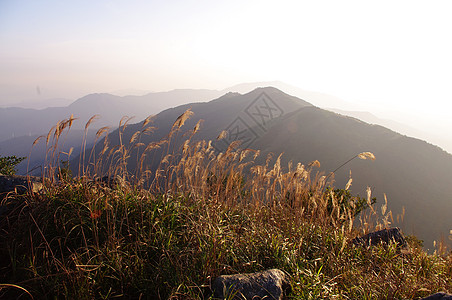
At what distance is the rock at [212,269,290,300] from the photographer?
2705 millimetres

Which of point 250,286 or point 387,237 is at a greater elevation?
point 250,286

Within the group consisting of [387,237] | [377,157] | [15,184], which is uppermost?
[15,184]

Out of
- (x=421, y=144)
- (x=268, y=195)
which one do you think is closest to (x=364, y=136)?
(x=421, y=144)

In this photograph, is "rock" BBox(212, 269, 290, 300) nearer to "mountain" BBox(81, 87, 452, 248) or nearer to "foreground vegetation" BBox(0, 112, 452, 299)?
"foreground vegetation" BBox(0, 112, 452, 299)

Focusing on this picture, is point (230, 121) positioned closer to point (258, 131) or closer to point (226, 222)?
point (258, 131)

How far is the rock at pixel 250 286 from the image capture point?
271cm

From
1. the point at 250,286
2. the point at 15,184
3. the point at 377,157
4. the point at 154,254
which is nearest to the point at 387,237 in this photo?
the point at 250,286

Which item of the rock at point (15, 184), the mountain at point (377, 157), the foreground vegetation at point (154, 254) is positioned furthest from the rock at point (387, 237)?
the mountain at point (377, 157)

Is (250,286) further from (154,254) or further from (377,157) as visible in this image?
(377,157)

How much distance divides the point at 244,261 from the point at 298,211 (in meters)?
1.42

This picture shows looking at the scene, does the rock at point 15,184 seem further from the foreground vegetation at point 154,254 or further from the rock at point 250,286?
the rock at point 250,286

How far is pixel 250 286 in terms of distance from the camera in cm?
278

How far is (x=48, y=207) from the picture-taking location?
11.6 feet

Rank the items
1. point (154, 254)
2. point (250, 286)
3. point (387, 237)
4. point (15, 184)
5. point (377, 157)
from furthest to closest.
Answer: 1. point (377, 157)
2. point (387, 237)
3. point (15, 184)
4. point (154, 254)
5. point (250, 286)
